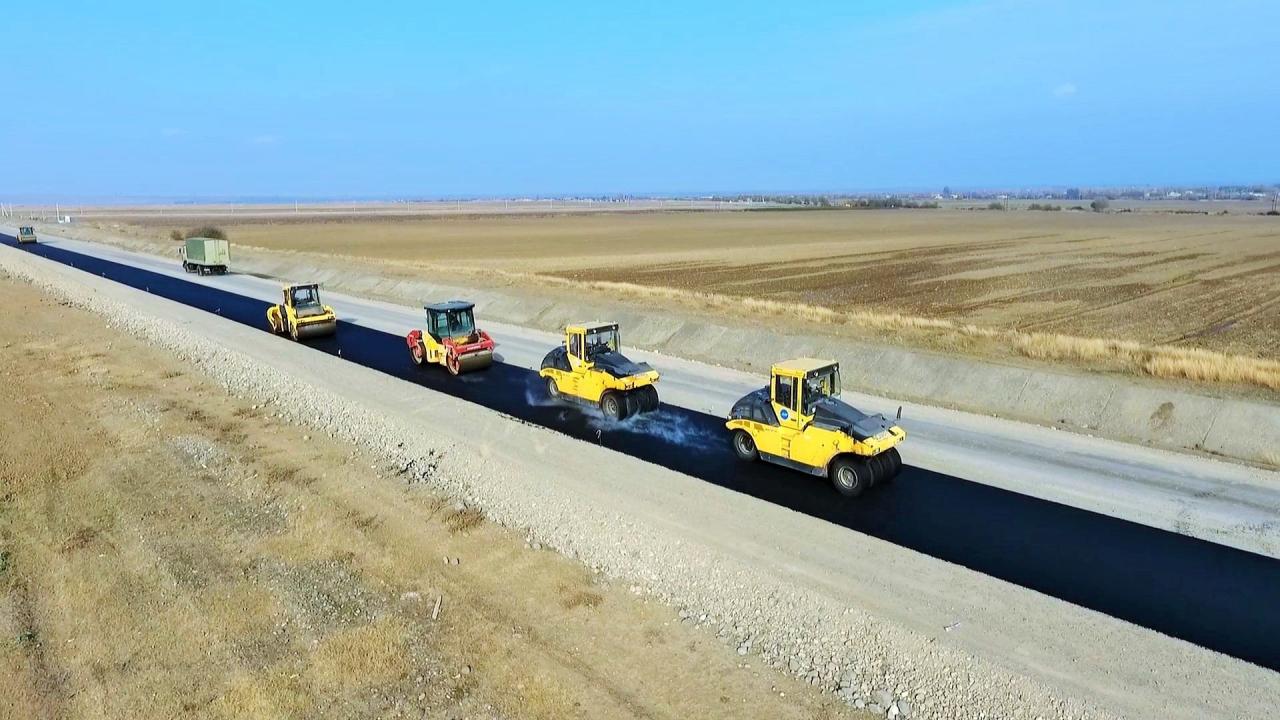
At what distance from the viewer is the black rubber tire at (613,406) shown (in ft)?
60.3

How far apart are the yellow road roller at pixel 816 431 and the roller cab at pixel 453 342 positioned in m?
9.98

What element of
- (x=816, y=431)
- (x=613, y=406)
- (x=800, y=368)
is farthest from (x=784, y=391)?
(x=613, y=406)

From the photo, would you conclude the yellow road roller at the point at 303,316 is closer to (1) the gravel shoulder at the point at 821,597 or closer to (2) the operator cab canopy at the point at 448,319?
(2) the operator cab canopy at the point at 448,319

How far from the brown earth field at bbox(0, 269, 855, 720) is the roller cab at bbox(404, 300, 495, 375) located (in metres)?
6.48

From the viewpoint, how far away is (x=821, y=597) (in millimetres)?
10539

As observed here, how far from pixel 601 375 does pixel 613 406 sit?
0.85 meters

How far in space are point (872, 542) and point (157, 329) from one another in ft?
93.0

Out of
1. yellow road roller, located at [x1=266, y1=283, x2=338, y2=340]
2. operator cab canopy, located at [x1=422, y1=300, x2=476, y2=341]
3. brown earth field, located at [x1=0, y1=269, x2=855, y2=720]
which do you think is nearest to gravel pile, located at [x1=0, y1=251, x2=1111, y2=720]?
brown earth field, located at [x1=0, y1=269, x2=855, y2=720]

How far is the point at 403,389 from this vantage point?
69.1 ft

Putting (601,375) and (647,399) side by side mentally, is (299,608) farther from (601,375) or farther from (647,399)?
(647,399)

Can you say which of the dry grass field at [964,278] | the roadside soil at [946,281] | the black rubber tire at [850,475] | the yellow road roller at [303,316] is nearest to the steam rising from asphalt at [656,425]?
the black rubber tire at [850,475]

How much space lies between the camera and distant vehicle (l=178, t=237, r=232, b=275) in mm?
48344

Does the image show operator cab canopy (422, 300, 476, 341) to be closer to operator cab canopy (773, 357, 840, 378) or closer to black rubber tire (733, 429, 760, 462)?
black rubber tire (733, 429, 760, 462)

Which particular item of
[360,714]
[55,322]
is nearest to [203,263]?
[55,322]
